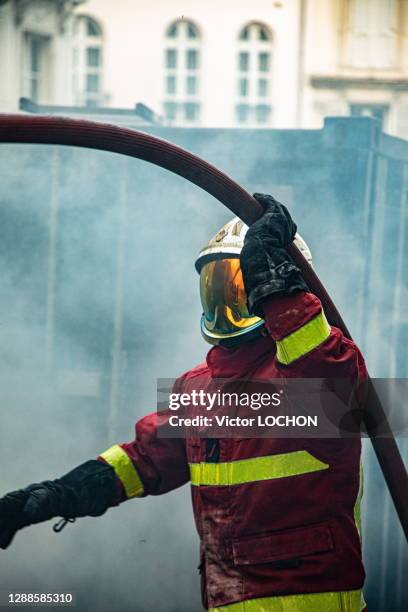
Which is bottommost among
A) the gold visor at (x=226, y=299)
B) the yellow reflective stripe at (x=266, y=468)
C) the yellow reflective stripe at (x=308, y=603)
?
the yellow reflective stripe at (x=308, y=603)

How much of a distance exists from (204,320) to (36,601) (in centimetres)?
112

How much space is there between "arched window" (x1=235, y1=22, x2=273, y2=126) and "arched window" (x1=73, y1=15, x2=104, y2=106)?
49 cm

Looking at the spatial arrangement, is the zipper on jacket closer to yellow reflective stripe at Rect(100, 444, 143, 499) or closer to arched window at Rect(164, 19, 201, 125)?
yellow reflective stripe at Rect(100, 444, 143, 499)

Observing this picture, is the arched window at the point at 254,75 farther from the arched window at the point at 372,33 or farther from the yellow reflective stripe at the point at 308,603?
the yellow reflective stripe at the point at 308,603

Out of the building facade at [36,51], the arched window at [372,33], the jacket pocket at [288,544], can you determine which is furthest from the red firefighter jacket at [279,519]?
the building facade at [36,51]

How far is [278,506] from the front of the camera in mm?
2287

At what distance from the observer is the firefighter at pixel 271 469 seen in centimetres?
204

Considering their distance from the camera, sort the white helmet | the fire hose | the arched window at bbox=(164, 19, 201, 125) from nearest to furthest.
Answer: the fire hose → the white helmet → the arched window at bbox=(164, 19, 201, 125)

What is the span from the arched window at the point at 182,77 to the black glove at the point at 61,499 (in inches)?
48.7

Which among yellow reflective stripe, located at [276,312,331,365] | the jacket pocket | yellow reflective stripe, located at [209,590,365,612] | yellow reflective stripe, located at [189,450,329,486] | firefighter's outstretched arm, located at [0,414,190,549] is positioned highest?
yellow reflective stripe, located at [276,312,331,365]

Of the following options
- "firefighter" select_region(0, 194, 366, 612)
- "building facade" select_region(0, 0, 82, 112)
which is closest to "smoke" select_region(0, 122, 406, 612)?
"building facade" select_region(0, 0, 82, 112)

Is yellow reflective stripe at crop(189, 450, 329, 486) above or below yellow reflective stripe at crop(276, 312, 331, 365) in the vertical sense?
below

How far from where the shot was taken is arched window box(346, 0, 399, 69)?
272cm

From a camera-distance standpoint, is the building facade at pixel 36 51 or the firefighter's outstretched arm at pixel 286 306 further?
the building facade at pixel 36 51
